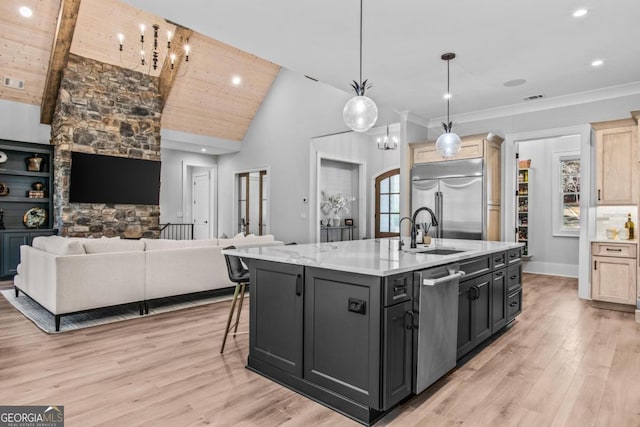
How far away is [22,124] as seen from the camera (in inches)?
268

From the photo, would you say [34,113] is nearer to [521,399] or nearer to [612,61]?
[521,399]

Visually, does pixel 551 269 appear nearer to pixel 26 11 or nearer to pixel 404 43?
pixel 404 43

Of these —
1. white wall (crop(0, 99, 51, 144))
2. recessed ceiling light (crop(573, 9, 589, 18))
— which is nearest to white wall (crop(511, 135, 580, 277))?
recessed ceiling light (crop(573, 9, 589, 18))

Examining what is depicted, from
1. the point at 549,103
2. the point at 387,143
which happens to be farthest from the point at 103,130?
the point at 549,103

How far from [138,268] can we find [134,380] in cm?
178

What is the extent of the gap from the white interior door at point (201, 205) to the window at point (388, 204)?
4583 mm

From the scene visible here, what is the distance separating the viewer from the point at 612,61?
13.7ft

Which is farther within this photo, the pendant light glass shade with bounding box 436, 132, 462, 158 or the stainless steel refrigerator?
the stainless steel refrigerator

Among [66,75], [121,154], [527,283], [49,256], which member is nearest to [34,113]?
[66,75]

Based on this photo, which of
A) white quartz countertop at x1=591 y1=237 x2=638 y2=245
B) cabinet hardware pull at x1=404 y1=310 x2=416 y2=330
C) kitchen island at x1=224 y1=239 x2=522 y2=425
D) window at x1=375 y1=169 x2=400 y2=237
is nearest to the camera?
kitchen island at x1=224 y1=239 x2=522 y2=425

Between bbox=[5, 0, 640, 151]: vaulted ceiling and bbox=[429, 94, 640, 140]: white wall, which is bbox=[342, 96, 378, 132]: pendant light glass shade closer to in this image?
bbox=[5, 0, 640, 151]: vaulted ceiling

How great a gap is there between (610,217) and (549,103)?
6.04 feet

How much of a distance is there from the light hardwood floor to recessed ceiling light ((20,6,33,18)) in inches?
181

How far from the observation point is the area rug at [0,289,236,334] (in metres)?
3.88
